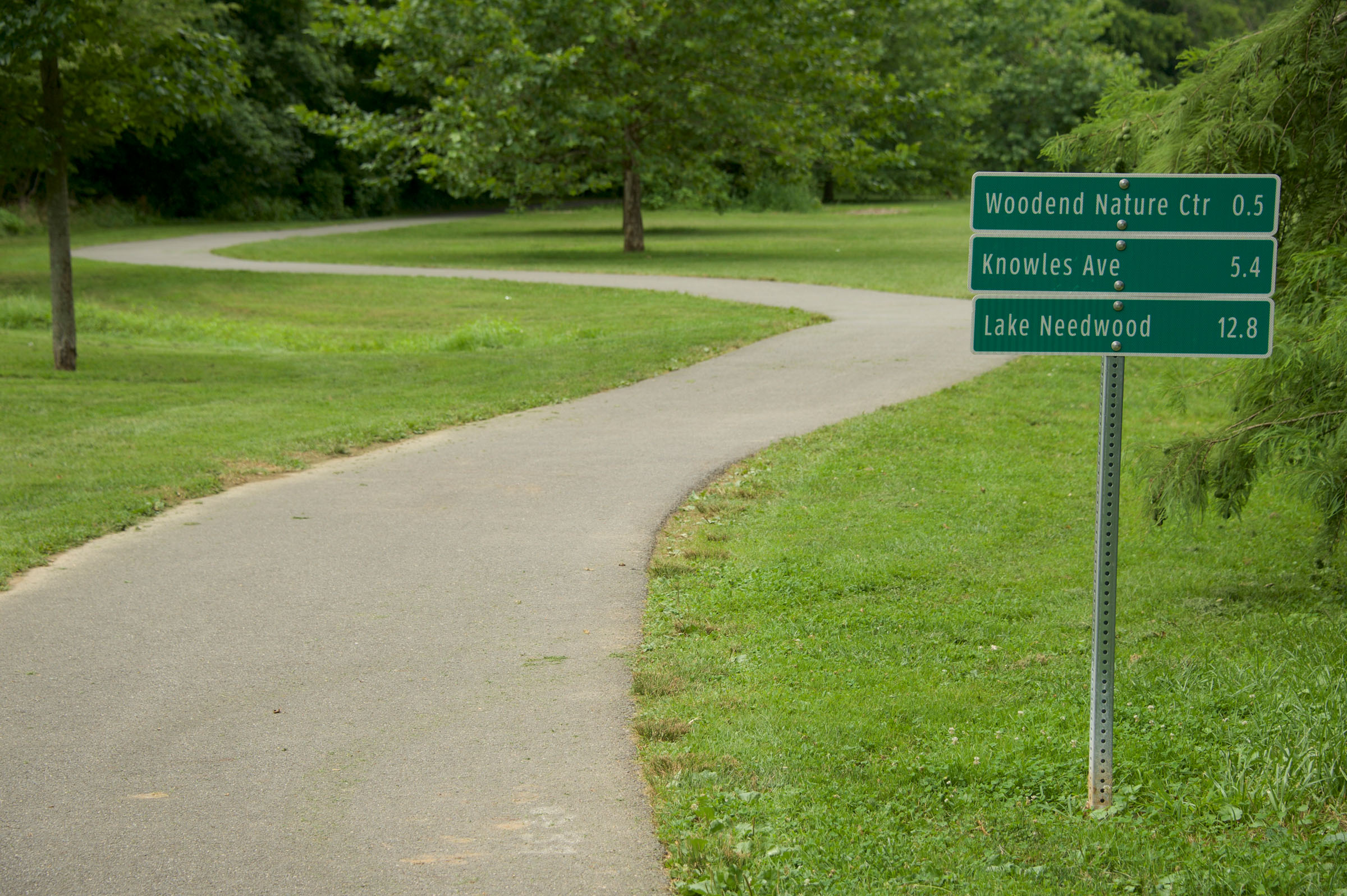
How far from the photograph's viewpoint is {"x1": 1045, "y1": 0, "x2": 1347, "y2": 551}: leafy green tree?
517 cm

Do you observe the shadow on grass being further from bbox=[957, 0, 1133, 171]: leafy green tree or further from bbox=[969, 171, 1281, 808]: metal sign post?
bbox=[969, 171, 1281, 808]: metal sign post

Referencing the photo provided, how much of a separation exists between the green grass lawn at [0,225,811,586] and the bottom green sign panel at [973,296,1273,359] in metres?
5.15

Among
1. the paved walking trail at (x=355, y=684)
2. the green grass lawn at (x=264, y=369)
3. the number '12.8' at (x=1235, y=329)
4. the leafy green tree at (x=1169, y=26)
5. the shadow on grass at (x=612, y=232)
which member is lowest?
the paved walking trail at (x=355, y=684)

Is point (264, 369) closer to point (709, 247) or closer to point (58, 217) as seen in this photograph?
point (58, 217)

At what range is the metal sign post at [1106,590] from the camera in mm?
3779

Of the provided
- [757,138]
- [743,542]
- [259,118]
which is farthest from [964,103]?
[743,542]

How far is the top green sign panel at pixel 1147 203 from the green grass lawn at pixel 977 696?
1661 millimetres

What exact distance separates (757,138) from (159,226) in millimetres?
25572

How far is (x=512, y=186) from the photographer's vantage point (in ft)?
99.2

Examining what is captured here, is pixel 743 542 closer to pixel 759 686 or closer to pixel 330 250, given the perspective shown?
pixel 759 686

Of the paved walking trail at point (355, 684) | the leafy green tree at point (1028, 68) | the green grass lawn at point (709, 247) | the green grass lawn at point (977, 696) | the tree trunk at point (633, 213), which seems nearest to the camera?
the green grass lawn at point (977, 696)

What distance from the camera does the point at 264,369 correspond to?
1370 cm

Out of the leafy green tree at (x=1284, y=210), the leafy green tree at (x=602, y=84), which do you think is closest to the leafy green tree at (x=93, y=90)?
the leafy green tree at (x=1284, y=210)

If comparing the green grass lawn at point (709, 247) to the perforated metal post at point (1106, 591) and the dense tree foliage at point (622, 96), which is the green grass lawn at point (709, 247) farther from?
the perforated metal post at point (1106, 591)
